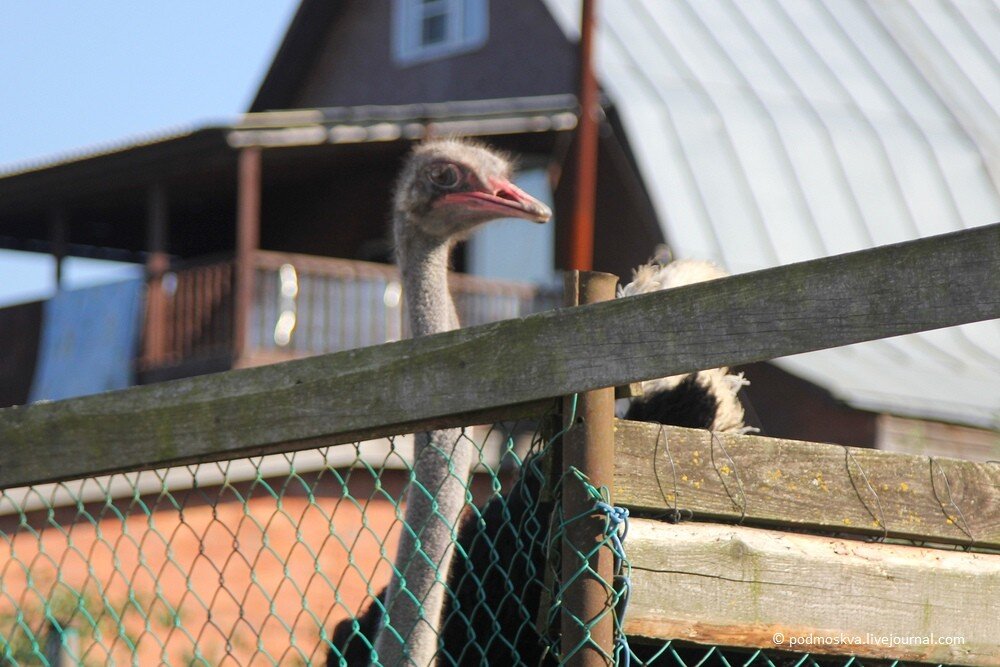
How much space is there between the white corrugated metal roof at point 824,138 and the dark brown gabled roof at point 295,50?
4.60 metres

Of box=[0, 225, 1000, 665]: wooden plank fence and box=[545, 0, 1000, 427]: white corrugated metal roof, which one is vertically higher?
box=[545, 0, 1000, 427]: white corrugated metal roof

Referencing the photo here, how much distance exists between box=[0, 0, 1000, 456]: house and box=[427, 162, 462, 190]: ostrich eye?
7.27 m

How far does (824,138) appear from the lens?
14508mm

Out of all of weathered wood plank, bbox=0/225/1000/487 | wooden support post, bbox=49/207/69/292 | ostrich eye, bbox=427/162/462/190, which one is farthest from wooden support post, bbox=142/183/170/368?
weathered wood plank, bbox=0/225/1000/487

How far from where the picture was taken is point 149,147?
1359 centimetres

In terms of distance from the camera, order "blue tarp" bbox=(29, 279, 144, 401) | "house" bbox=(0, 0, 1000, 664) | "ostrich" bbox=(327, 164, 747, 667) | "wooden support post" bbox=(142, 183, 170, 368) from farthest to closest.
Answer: "blue tarp" bbox=(29, 279, 144, 401) → "wooden support post" bbox=(142, 183, 170, 368) → "house" bbox=(0, 0, 1000, 664) → "ostrich" bbox=(327, 164, 747, 667)

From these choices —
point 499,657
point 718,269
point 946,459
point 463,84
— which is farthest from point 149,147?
point 946,459

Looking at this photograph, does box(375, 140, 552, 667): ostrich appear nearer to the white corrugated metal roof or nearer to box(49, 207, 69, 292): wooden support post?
the white corrugated metal roof

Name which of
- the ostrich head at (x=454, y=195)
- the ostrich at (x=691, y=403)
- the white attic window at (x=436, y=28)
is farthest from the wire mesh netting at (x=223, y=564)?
the white attic window at (x=436, y=28)

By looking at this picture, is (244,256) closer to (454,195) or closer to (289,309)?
(289,309)

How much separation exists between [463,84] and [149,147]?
15.5 feet

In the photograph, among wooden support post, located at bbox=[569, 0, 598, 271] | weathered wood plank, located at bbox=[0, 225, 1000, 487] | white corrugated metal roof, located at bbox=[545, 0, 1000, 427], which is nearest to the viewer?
weathered wood plank, located at bbox=[0, 225, 1000, 487]

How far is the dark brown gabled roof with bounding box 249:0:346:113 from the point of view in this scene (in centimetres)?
1925

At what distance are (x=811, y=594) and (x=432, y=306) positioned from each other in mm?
1839
